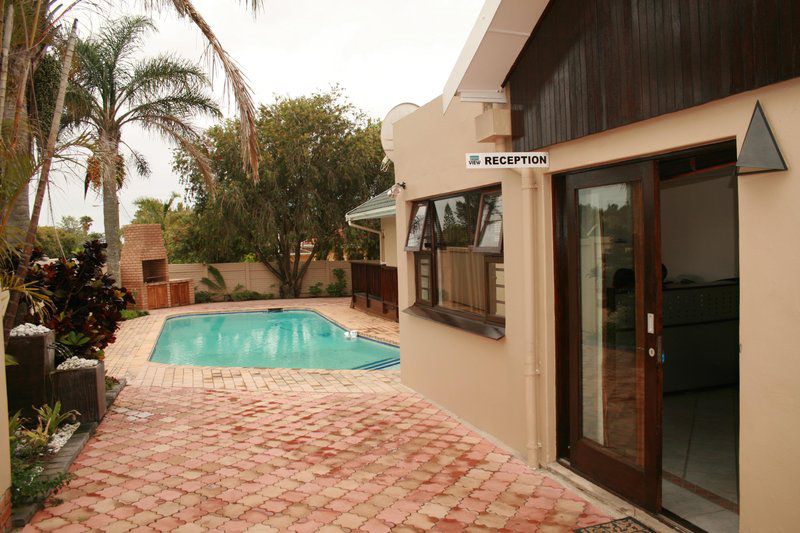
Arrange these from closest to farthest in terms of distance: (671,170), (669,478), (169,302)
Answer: (669,478)
(671,170)
(169,302)

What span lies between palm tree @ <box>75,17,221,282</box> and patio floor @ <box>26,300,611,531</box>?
10.7 metres

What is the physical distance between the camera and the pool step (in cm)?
1157

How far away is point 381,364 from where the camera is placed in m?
11.8

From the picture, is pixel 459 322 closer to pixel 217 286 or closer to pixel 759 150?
pixel 759 150

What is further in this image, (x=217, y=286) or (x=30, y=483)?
(x=217, y=286)

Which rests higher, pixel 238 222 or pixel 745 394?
pixel 238 222

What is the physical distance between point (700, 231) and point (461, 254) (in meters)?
3.06

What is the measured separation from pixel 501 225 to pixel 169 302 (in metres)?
18.1

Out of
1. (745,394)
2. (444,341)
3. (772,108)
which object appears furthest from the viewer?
(444,341)

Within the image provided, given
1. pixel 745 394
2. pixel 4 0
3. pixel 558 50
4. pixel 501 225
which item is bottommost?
pixel 745 394

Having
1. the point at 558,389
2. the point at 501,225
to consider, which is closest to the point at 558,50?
the point at 501,225

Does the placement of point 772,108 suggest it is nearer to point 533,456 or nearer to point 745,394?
point 745,394

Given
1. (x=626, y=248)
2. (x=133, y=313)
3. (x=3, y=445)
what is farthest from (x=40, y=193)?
(x=133, y=313)

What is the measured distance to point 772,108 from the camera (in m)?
2.78
